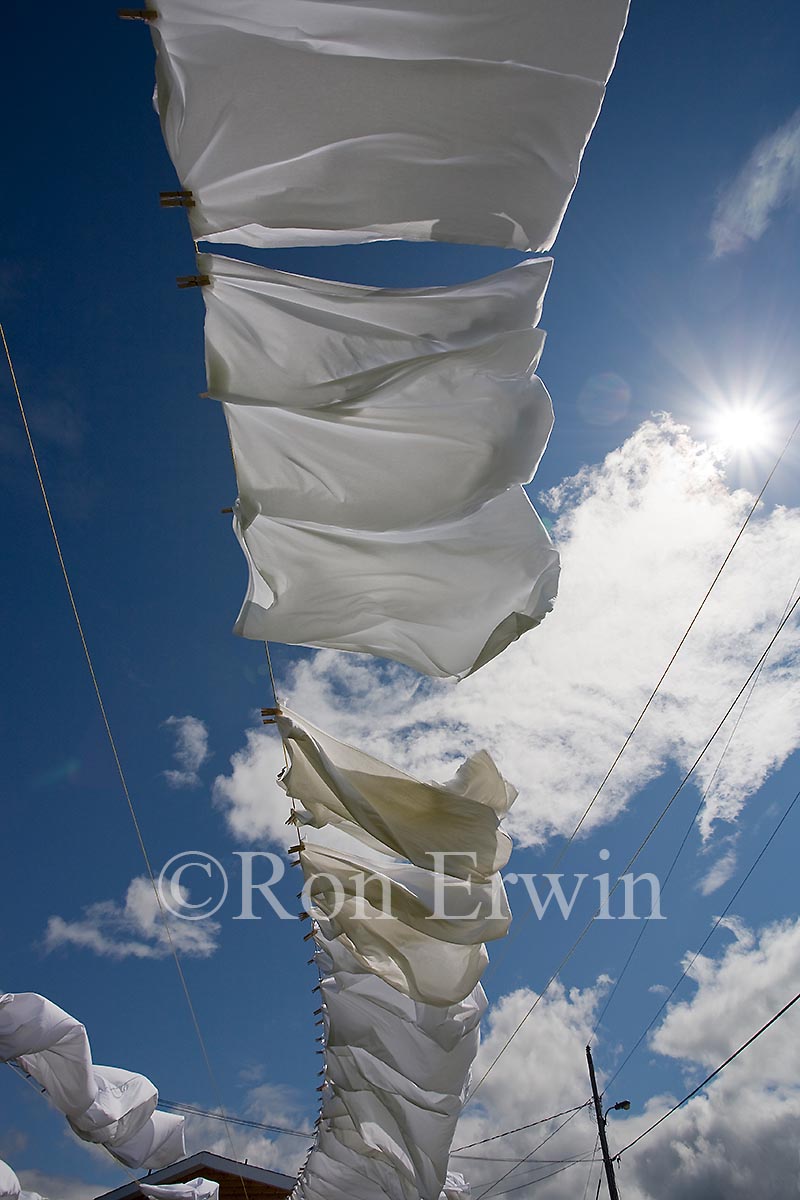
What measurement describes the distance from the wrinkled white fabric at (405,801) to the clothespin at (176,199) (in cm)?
206

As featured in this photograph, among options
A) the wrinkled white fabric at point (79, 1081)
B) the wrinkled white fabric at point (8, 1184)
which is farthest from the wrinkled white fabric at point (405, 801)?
the wrinkled white fabric at point (8, 1184)

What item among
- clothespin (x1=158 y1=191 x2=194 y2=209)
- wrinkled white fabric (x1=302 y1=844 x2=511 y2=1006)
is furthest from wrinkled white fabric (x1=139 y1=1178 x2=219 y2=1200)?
clothespin (x1=158 y1=191 x2=194 y2=209)

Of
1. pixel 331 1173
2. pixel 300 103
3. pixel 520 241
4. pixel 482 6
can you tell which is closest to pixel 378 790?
pixel 520 241

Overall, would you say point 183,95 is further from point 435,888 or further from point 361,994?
point 361,994

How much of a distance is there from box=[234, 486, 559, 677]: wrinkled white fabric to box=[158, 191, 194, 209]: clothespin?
1058mm

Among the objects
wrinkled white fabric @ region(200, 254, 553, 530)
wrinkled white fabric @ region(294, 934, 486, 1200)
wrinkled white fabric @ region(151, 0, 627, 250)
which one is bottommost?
wrinkled white fabric @ region(294, 934, 486, 1200)

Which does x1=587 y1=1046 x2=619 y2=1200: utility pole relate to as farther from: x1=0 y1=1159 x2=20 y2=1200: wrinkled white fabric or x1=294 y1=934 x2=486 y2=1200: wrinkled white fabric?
x1=0 y1=1159 x2=20 y2=1200: wrinkled white fabric

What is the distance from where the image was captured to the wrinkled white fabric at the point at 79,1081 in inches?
300

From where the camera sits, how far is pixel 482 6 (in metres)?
2.23

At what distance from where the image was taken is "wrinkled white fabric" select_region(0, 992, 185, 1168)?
7621 millimetres

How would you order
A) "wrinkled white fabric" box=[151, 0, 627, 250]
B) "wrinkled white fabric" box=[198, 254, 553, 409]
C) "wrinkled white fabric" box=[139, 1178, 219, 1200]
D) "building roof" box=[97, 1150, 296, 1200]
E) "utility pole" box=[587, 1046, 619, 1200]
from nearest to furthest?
"wrinkled white fabric" box=[151, 0, 627, 250] → "wrinkled white fabric" box=[198, 254, 553, 409] → "wrinkled white fabric" box=[139, 1178, 219, 1200] → "utility pole" box=[587, 1046, 619, 1200] → "building roof" box=[97, 1150, 296, 1200]

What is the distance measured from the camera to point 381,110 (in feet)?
7.78

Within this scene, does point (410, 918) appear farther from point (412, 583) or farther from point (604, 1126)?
point (604, 1126)

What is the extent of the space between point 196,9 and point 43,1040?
858 centimetres
